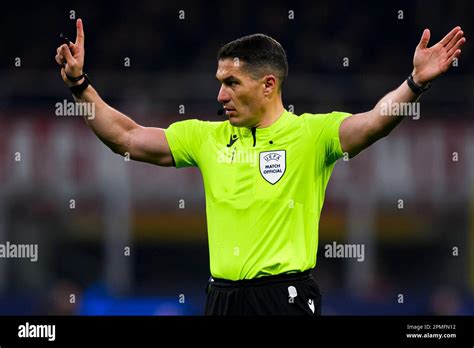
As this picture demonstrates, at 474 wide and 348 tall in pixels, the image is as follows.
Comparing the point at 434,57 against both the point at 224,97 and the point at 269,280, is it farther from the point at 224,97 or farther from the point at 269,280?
the point at 269,280

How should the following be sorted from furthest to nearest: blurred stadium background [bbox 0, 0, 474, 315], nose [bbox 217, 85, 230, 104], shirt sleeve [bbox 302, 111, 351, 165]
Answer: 1. blurred stadium background [bbox 0, 0, 474, 315]
2. nose [bbox 217, 85, 230, 104]
3. shirt sleeve [bbox 302, 111, 351, 165]

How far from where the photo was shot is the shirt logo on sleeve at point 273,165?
552 cm

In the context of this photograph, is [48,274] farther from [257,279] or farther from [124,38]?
[257,279]

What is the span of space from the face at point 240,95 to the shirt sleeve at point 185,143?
28 centimetres

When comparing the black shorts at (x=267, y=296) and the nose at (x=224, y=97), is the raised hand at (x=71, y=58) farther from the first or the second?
the black shorts at (x=267, y=296)

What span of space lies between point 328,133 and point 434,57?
738 mm

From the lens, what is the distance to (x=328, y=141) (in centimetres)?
557

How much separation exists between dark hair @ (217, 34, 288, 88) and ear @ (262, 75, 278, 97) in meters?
0.03

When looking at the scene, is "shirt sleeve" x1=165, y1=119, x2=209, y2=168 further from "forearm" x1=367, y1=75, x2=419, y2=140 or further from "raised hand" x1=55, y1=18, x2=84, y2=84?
"forearm" x1=367, y1=75, x2=419, y2=140

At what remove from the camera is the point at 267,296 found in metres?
5.39

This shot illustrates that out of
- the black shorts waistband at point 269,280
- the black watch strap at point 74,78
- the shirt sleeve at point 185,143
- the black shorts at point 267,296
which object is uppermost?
the black watch strap at point 74,78

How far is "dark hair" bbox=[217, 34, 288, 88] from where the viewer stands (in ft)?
18.7

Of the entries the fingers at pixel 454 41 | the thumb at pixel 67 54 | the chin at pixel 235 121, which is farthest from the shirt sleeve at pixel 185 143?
the fingers at pixel 454 41

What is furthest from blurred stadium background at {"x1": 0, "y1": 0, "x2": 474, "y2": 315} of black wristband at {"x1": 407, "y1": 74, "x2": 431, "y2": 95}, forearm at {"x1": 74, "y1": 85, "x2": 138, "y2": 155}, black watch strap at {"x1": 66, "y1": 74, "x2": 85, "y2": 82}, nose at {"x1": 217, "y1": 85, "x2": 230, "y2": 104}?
black wristband at {"x1": 407, "y1": 74, "x2": 431, "y2": 95}
